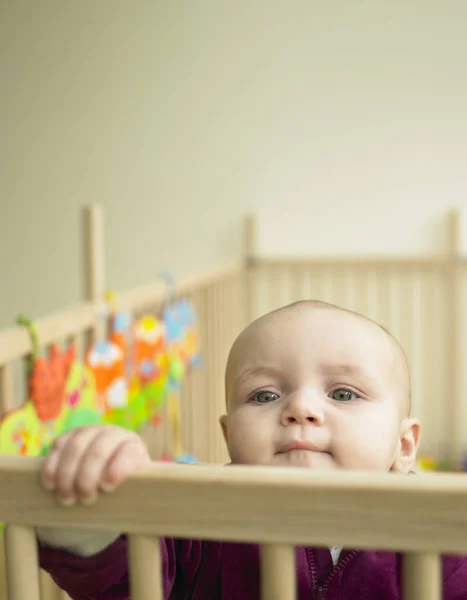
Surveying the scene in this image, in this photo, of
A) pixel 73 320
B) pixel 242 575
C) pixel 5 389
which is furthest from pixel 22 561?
pixel 73 320

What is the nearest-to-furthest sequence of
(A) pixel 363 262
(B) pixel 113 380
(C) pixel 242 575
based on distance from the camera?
(C) pixel 242 575
(B) pixel 113 380
(A) pixel 363 262

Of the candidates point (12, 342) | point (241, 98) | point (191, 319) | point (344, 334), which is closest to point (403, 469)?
point (344, 334)

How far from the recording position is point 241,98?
282 centimetres

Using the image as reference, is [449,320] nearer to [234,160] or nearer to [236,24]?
[234,160]

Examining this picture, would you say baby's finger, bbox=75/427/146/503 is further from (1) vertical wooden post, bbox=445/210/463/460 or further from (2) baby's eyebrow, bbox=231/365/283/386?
(1) vertical wooden post, bbox=445/210/463/460

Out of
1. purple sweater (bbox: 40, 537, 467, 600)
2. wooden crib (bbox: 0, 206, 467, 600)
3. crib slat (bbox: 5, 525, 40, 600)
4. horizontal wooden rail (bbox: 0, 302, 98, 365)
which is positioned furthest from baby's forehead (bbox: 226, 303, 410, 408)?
wooden crib (bbox: 0, 206, 467, 600)

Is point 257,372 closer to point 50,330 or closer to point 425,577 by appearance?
point 425,577

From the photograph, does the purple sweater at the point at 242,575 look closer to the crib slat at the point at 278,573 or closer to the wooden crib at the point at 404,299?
the crib slat at the point at 278,573

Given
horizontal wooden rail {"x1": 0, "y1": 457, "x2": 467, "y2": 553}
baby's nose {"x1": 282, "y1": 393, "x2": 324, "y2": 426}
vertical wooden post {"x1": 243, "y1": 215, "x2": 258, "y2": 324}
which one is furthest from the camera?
vertical wooden post {"x1": 243, "y1": 215, "x2": 258, "y2": 324}

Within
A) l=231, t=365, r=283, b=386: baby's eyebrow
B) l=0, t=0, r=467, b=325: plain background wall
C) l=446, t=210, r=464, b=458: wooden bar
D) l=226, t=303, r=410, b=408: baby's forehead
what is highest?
l=0, t=0, r=467, b=325: plain background wall

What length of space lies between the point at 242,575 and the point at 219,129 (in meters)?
2.41

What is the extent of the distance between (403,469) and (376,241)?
2.10 m

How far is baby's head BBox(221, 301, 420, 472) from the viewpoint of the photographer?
24.3 inches

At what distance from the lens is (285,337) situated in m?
0.68
